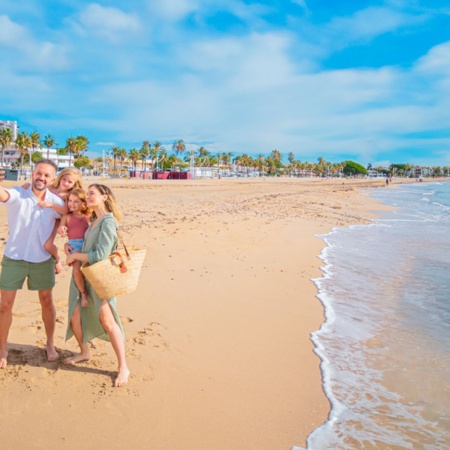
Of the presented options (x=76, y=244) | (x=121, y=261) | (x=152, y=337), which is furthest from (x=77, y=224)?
(x=152, y=337)

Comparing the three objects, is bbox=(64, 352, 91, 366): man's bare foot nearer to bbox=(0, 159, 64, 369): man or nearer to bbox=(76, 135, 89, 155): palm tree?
bbox=(0, 159, 64, 369): man

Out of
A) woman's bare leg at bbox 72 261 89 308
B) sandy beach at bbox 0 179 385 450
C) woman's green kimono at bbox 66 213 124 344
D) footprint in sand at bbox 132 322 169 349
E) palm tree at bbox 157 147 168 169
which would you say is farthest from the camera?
palm tree at bbox 157 147 168 169

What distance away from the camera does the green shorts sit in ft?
10.8

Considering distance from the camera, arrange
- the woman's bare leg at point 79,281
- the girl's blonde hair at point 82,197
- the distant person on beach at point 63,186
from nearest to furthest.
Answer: the woman's bare leg at point 79,281, the girl's blonde hair at point 82,197, the distant person on beach at point 63,186

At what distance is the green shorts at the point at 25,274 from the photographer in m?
3.30

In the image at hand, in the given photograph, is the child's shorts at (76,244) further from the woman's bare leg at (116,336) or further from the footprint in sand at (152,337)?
the footprint in sand at (152,337)

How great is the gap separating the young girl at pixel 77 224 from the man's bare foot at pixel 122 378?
0.61 metres

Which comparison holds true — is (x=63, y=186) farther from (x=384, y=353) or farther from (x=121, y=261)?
(x=384, y=353)

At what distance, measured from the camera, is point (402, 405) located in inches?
130

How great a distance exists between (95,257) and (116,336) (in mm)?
700

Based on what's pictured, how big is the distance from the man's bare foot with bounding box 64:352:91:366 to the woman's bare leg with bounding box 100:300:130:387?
401 millimetres

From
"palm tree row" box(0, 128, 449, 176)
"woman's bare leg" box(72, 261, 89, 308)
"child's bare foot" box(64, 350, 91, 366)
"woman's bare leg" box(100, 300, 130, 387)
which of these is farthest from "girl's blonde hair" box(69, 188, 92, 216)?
"palm tree row" box(0, 128, 449, 176)

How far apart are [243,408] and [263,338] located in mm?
1363

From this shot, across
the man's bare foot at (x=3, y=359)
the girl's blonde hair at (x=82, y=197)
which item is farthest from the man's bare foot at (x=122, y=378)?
A: the girl's blonde hair at (x=82, y=197)
